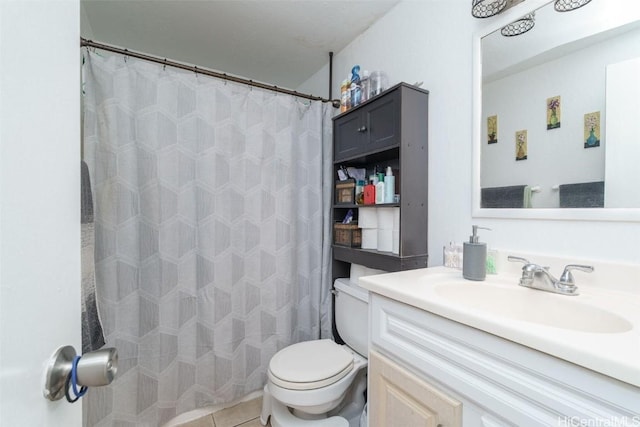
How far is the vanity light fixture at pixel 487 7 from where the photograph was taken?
1.03 m

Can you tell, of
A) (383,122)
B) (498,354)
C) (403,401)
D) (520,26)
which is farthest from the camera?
(383,122)

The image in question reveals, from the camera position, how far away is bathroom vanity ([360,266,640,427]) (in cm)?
46

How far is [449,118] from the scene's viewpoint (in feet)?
3.95

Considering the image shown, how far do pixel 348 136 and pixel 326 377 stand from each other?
47.4 inches

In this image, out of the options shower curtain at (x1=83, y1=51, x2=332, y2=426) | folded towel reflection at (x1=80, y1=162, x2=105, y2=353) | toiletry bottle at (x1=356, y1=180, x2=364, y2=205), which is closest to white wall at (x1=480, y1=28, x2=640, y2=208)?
toiletry bottle at (x1=356, y1=180, x2=364, y2=205)

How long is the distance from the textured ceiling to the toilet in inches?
→ 59.1

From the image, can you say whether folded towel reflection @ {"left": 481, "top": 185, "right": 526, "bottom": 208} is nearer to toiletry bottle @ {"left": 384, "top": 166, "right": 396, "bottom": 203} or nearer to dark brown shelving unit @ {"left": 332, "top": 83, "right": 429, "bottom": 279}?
dark brown shelving unit @ {"left": 332, "top": 83, "right": 429, "bottom": 279}

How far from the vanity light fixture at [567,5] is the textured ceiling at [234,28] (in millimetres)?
764

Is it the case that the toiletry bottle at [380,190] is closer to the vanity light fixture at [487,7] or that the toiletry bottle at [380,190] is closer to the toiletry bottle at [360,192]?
the toiletry bottle at [360,192]

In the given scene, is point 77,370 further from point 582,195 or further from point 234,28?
point 234,28

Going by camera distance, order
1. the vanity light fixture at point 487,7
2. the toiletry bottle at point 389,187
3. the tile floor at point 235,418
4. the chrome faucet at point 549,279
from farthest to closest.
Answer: the tile floor at point 235,418
the toiletry bottle at point 389,187
the vanity light fixture at point 487,7
the chrome faucet at point 549,279

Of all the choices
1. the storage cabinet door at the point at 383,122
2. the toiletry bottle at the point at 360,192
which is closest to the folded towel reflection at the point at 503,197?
the storage cabinet door at the point at 383,122

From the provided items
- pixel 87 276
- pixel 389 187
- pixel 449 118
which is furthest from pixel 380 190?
pixel 87 276

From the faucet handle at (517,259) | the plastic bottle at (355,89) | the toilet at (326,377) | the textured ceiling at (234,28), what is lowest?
the toilet at (326,377)
